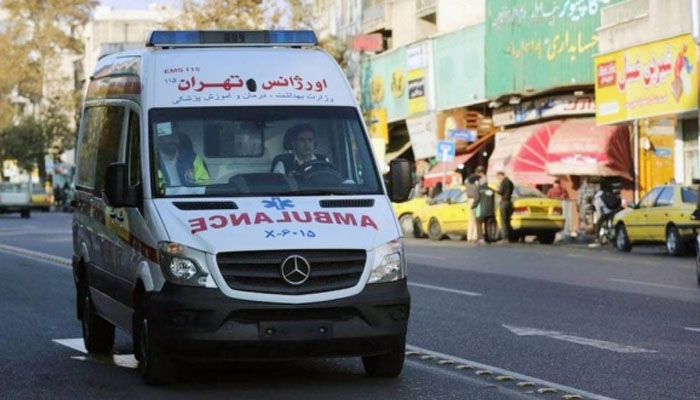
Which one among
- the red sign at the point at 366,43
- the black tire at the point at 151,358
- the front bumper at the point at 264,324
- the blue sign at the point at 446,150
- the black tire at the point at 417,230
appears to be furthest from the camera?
the red sign at the point at 366,43

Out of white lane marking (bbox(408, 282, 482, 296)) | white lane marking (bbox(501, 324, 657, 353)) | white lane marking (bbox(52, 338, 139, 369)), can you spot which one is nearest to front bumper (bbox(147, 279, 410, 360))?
white lane marking (bbox(52, 338, 139, 369))

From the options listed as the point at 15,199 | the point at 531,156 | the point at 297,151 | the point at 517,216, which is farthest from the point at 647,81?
the point at 15,199

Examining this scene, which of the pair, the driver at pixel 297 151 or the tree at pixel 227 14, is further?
the tree at pixel 227 14

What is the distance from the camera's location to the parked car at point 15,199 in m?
71.3

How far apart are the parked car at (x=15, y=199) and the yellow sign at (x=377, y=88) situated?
16.4 m

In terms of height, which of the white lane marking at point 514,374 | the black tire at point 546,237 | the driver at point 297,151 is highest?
the driver at point 297,151

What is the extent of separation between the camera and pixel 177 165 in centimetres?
1144

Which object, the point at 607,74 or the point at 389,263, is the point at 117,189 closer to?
the point at 389,263

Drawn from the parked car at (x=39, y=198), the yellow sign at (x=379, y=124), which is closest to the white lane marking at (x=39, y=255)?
the yellow sign at (x=379, y=124)

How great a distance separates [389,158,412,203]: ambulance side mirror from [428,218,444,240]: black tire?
29.9 meters

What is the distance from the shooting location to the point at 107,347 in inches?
529

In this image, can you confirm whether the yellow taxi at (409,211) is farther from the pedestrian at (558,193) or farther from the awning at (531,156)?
the awning at (531,156)

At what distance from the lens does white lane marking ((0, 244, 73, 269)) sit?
1074 inches

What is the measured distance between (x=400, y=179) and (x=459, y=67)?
43.6 metres
